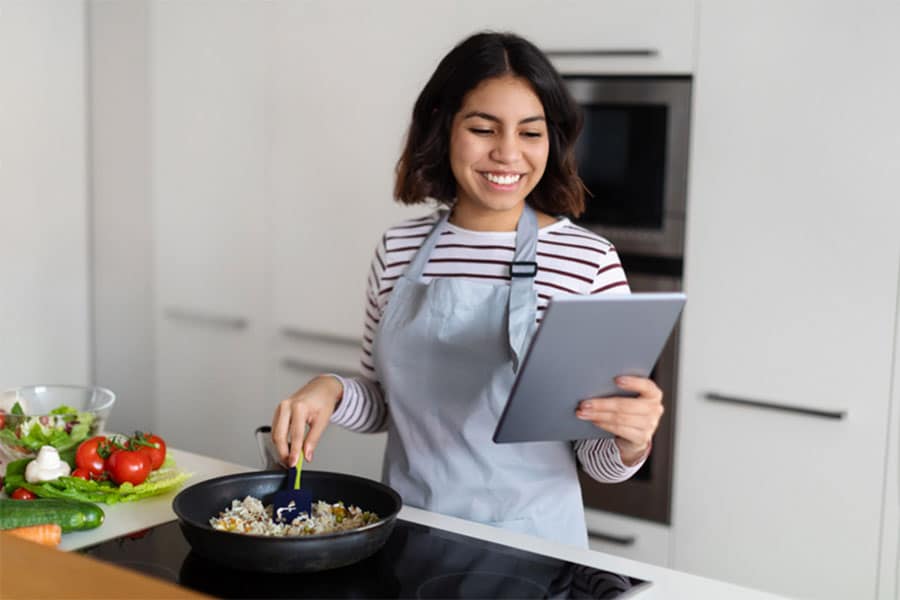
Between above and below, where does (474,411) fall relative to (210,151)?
below

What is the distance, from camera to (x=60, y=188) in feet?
10.6

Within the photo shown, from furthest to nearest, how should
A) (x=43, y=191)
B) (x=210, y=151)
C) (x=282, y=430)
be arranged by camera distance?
1. (x=43, y=191)
2. (x=210, y=151)
3. (x=282, y=430)

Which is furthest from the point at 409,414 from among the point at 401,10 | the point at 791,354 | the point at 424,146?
the point at 401,10

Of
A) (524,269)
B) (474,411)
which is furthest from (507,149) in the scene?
(474,411)

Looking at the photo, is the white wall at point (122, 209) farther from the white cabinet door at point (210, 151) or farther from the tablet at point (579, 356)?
the tablet at point (579, 356)

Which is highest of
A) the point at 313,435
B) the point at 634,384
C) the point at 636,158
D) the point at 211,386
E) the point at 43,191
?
the point at 636,158

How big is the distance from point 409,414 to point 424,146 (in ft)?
1.37

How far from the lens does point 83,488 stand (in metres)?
1.55

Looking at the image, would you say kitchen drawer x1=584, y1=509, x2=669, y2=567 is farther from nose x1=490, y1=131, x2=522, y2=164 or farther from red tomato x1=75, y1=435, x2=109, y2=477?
red tomato x1=75, y1=435, x2=109, y2=477

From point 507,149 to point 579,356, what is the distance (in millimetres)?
437

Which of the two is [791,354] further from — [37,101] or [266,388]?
[37,101]

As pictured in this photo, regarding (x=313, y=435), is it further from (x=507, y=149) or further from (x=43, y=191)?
(x=43, y=191)

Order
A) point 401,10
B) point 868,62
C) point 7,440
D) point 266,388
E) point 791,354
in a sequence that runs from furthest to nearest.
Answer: point 266,388 → point 401,10 → point 791,354 → point 868,62 → point 7,440

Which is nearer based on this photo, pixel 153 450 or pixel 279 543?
pixel 279 543
